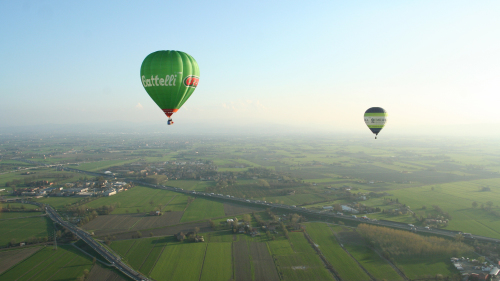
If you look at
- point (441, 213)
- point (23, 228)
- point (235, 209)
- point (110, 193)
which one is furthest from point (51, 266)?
point (441, 213)

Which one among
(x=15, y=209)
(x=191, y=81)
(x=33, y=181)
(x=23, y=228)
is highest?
(x=191, y=81)

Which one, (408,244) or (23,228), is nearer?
(408,244)

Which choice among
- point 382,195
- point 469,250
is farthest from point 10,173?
point 469,250

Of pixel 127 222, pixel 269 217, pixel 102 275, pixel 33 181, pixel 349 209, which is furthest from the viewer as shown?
pixel 33 181

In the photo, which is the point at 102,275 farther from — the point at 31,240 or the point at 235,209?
the point at 235,209

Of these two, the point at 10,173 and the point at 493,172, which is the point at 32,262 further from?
the point at 493,172

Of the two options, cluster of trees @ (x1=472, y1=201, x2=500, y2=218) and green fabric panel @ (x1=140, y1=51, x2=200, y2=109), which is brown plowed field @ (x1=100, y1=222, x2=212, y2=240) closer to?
green fabric panel @ (x1=140, y1=51, x2=200, y2=109)

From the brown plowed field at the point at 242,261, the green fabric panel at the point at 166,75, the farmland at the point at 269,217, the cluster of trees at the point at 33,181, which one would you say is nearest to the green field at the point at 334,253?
the farmland at the point at 269,217

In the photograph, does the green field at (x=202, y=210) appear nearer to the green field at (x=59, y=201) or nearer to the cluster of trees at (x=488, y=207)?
the green field at (x=59, y=201)
